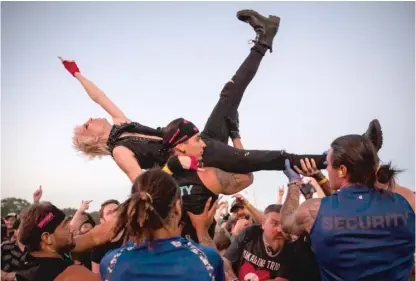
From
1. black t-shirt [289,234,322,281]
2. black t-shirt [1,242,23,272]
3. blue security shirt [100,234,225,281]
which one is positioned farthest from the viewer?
black t-shirt [1,242,23,272]

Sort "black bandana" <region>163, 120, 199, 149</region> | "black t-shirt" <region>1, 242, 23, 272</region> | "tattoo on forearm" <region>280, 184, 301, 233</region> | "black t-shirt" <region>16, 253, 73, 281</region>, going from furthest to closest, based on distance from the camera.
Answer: "black t-shirt" <region>1, 242, 23, 272</region>
"black bandana" <region>163, 120, 199, 149</region>
"tattoo on forearm" <region>280, 184, 301, 233</region>
"black t-shirt" <region>16, 253, 73, 281</region>

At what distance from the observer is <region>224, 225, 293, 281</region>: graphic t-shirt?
15.2 ft

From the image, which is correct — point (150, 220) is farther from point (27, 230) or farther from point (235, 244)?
point (235, 244)

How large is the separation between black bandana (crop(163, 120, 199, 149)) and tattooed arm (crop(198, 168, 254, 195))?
36 cm

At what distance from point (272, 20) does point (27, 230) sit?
11.5 ft

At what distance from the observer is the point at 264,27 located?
216 inches

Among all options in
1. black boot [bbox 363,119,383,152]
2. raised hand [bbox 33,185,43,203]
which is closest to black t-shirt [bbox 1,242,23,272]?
raised hand [bbox 33,185,43,203]

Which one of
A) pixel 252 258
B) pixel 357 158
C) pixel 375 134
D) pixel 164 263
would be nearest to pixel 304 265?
pixel 357 158

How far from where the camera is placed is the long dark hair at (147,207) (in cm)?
242

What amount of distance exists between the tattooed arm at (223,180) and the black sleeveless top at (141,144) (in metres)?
0.47

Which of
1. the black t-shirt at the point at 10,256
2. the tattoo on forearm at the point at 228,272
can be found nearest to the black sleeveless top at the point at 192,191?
the tattoo on forearm at the point at 228,272

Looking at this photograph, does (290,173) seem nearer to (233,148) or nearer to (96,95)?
(233,148)

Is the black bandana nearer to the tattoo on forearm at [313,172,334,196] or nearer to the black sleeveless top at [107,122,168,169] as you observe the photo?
the black sleeveless top at [107,122,168,169]

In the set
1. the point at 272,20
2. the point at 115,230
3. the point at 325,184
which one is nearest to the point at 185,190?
the point at 325,184
